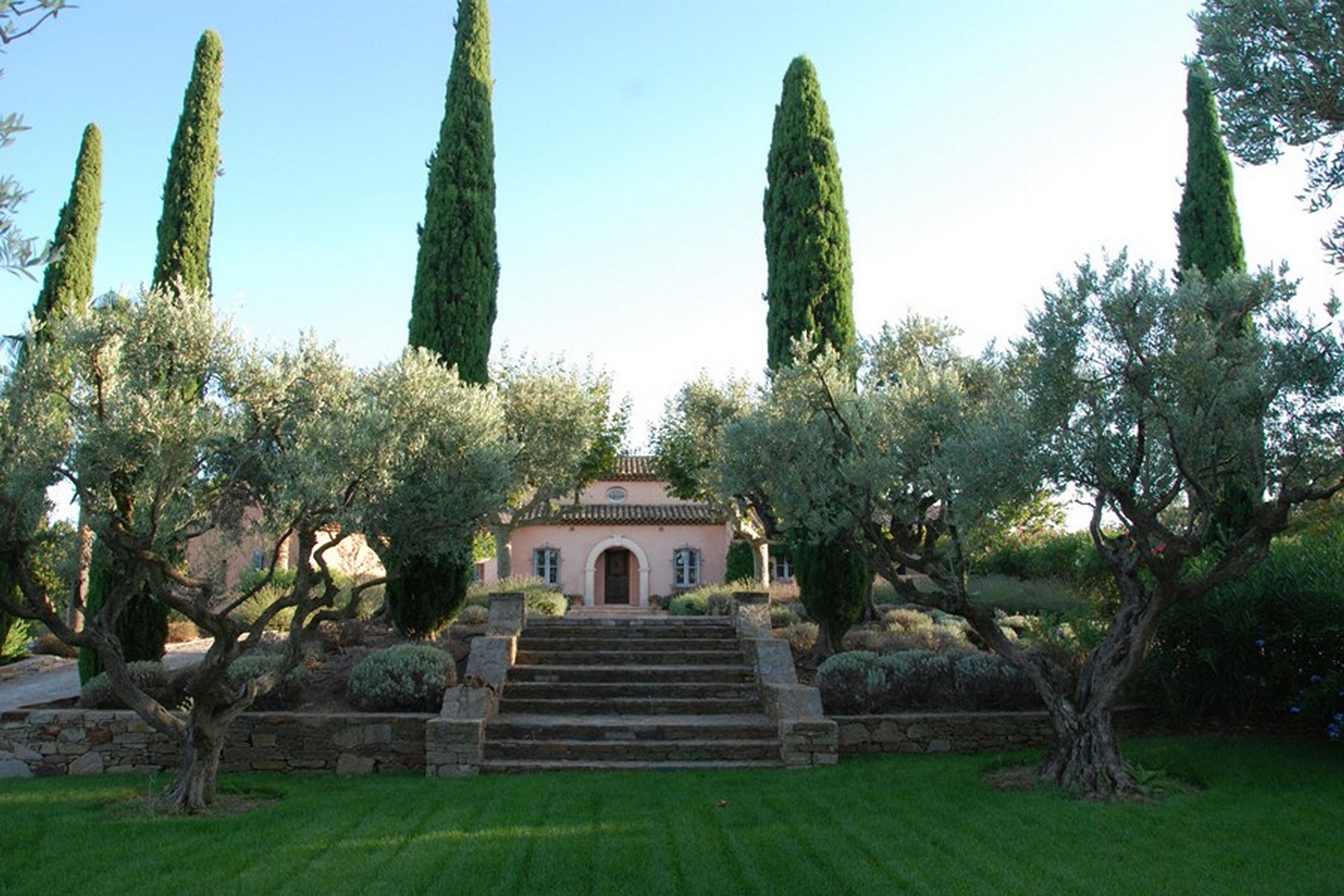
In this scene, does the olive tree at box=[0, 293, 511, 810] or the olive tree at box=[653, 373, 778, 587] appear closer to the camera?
the olive tree at box=[0, 293, 511, 810]

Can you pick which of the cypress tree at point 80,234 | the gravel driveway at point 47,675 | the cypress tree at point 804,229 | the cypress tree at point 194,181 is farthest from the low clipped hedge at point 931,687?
Result: the cypress tree at point 80,234

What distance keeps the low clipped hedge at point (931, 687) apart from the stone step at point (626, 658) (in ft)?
6.53

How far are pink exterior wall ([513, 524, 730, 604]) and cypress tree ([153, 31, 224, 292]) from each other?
1767 cm

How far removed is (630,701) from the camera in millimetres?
11555

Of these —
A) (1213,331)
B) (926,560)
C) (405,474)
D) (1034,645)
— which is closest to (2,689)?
(405,474)

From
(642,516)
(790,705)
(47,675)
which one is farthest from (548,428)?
(642,516)

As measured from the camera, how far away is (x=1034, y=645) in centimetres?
1282

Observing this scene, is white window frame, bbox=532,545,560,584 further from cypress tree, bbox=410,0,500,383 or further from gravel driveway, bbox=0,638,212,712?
cypress tree, bbox=410,0,500,383

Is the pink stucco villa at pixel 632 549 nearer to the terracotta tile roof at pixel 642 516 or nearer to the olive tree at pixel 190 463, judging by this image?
the terracotta tile roof at pixel 642 516

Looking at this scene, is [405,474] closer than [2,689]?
Yes

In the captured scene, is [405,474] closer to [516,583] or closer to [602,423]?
[516,583]

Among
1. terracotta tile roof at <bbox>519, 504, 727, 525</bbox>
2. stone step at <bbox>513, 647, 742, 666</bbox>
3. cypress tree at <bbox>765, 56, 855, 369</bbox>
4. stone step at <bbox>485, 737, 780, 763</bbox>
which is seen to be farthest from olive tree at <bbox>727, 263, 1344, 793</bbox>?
terracotta tile roof at <bbox>519, 504, 727, 525</bbox>

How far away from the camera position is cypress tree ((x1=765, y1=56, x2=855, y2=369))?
14.5 meters

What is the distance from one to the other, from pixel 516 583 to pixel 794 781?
34.3ft
